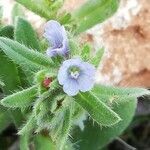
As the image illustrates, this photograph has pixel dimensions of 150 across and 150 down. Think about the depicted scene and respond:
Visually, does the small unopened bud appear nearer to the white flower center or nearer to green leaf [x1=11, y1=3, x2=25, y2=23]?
the white flower center

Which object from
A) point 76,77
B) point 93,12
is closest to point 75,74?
point 76,77

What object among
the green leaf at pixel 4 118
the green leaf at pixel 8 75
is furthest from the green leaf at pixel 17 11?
the green leaf at pixel 4 118

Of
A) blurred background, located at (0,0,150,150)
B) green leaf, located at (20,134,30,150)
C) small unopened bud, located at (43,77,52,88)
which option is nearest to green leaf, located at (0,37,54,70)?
small unopened bud, located at (43,77,52,88)

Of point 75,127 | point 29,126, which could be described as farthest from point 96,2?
point 29,126

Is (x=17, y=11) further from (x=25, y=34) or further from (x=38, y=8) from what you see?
(x=25, y=34)

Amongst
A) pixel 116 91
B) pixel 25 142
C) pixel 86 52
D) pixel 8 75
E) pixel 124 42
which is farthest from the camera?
pixel 124 42

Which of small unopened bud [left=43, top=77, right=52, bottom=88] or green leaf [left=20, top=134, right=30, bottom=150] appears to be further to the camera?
green leaf [left=20, top=134, right=30, bottom=150]

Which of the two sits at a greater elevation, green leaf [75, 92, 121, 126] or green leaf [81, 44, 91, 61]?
green leaf [81, 44, 91, 61]
